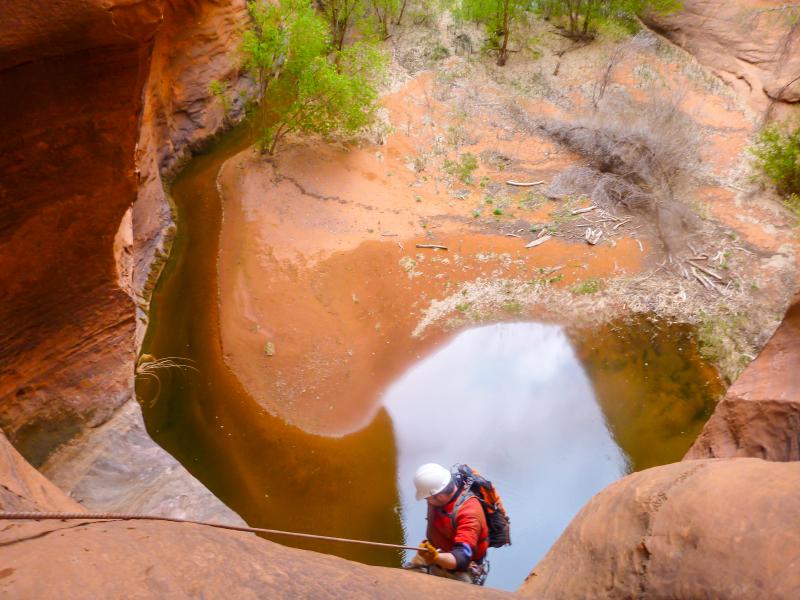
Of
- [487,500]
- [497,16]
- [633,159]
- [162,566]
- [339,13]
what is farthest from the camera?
[497,16]

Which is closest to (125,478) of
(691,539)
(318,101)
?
(691,539)

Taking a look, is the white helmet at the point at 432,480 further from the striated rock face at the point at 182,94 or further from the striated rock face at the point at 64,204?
the striated rock face at the point at 182,94

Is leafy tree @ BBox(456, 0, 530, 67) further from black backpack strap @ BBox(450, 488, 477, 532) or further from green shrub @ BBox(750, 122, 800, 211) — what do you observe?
black backpack strap @ BBox(450, 488, 477, 532)

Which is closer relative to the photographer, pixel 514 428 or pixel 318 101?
pixel 514 428

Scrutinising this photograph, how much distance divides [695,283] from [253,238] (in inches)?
280

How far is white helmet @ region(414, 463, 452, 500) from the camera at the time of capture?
452 cm

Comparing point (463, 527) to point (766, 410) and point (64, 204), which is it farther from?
point (64, 204)

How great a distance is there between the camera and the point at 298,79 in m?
11.4

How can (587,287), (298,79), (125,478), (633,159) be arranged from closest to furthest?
(125,478) → (587,287) → (298,79) → (633,159)

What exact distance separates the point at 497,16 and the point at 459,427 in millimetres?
11963

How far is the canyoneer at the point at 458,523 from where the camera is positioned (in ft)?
14.7

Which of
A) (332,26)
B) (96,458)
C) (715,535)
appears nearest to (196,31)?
(332,26)

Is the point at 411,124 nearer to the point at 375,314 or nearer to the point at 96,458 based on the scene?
the point at 375,314

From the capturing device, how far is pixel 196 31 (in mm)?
11984
